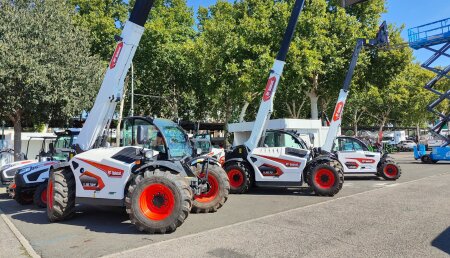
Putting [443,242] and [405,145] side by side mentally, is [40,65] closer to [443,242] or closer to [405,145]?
[443,242]

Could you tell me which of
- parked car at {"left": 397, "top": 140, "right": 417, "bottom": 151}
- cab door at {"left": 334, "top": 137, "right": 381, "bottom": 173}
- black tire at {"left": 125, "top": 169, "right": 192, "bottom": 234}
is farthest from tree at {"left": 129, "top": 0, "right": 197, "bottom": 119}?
parked car at {"left": 397, "top": 140, "right": 417, "bottom": 151}

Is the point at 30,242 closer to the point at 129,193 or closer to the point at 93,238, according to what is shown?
the point at 93,238

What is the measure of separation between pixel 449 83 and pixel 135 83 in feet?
131

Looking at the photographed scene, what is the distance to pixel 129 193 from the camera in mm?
7113

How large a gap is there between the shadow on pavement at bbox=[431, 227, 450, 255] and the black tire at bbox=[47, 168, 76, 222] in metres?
6.65

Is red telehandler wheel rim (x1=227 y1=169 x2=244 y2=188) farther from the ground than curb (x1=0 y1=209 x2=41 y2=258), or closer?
farther from the ground

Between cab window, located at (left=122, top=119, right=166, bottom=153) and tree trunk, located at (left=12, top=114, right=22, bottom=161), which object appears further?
tree trunk, located at (left=12, top=114, right=22, bottom=161)

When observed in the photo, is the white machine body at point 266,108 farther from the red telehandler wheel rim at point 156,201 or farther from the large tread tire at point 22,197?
the large tread tire at point 22,197

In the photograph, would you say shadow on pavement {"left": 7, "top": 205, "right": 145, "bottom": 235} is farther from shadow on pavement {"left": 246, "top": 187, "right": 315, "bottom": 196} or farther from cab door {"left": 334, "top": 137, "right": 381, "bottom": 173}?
cab door {"left": 334, "top": 137, "right": 381, "bottom": 173}

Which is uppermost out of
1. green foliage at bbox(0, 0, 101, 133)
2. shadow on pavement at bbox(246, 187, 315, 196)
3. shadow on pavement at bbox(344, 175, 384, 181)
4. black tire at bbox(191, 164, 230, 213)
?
green foliage at bbox(0, 0, 101, 133)

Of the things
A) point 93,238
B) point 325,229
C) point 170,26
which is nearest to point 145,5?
point 93,238

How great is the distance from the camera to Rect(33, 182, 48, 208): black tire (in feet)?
32.3

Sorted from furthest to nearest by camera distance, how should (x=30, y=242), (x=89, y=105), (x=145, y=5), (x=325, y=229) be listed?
(x=89, y=105), (x=145, y=5), (x=325, y=229), (x=30, y=242)

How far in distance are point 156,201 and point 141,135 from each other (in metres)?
1.60
